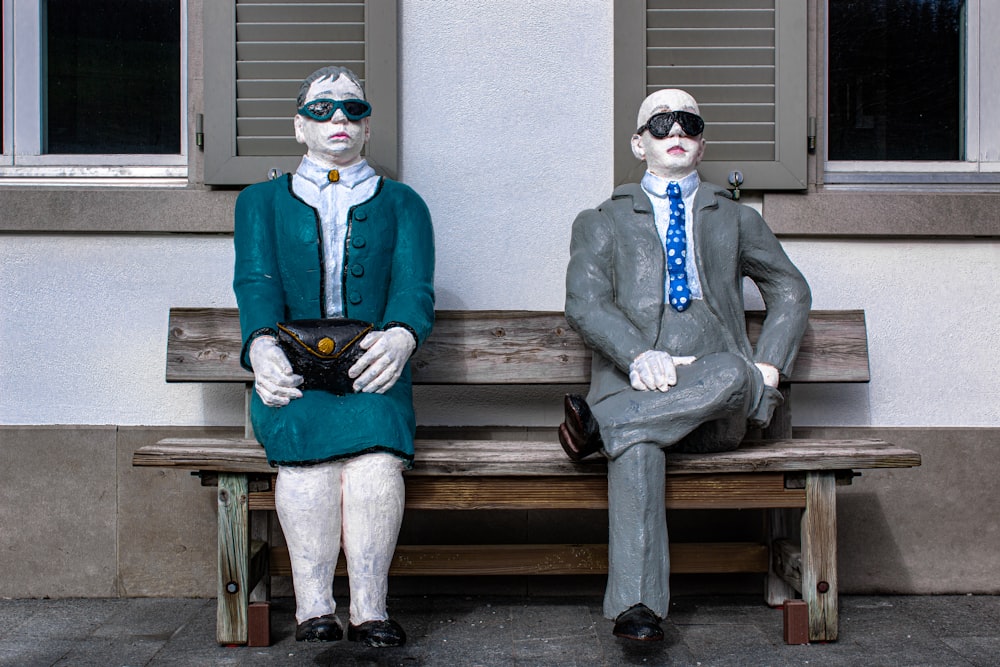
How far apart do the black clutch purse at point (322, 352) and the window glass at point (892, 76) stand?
89.6 inches

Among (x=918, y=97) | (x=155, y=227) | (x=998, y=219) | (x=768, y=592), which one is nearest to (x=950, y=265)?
(x=998, y=219)

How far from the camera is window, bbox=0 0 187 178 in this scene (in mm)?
4273

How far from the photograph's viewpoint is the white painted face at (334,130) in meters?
3.46

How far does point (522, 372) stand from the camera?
12.9 feet

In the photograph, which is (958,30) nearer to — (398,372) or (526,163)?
(526,163)

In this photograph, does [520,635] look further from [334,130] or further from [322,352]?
[334,130]

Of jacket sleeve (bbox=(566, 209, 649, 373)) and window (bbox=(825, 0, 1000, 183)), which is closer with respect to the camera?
jacket sleeve (bbox=(566, 209, 649, 373))

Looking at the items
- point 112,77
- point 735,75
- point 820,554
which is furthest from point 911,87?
point 112,77

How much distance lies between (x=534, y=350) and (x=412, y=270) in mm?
655

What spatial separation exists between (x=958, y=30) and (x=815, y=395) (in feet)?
5.43

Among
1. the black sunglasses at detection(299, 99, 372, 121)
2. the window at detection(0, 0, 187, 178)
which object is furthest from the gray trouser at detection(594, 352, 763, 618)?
the window at detection(0, 0, 187, 178)

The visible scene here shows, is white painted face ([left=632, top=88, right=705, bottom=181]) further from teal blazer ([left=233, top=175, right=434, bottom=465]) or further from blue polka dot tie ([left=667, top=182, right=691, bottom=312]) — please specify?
teal blazer ([left=233, top=175, right=434, bottom=465])

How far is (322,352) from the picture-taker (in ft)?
10.6

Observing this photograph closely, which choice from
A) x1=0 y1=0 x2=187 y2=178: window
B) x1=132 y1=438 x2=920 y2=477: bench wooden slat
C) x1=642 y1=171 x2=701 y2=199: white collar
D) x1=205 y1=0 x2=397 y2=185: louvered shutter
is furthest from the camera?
x1=0 y1=0 x2=187 y2=178: window
